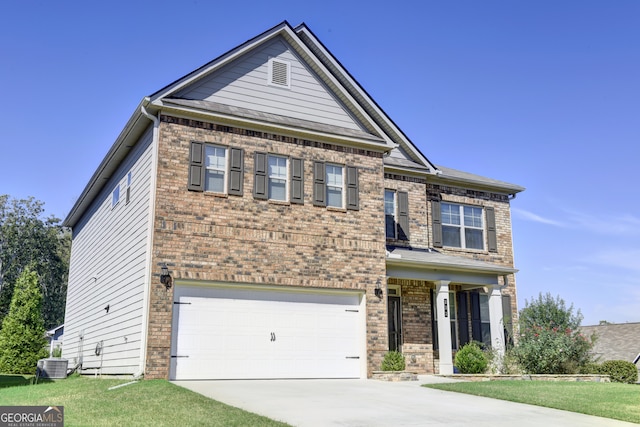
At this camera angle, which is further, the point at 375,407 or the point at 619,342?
the point at 619,342

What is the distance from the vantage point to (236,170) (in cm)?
1468

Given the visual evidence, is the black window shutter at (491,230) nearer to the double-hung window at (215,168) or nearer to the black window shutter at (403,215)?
the black window shutter at (403,215)

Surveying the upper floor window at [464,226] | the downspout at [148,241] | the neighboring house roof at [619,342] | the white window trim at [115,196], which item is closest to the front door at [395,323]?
the upper floor window at [464,226]

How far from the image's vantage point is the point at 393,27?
15336mm

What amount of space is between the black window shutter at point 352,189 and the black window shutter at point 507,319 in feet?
22.3

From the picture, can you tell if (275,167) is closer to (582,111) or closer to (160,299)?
(160,299)

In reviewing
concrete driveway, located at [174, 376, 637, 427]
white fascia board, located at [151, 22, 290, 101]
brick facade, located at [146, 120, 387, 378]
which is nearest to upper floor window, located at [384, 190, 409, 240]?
brick facade, located at [146, 120, 387, 378]

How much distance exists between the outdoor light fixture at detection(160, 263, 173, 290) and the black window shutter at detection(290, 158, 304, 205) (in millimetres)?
3614

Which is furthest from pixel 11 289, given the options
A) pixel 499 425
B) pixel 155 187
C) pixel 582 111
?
pixel 499 425

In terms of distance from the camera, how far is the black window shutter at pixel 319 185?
51.1 ft

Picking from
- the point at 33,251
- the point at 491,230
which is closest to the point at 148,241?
the point at 491,230

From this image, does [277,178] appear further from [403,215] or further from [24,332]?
[24,332]

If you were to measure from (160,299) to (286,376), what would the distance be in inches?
Answer: 140

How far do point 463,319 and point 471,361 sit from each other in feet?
10.2
